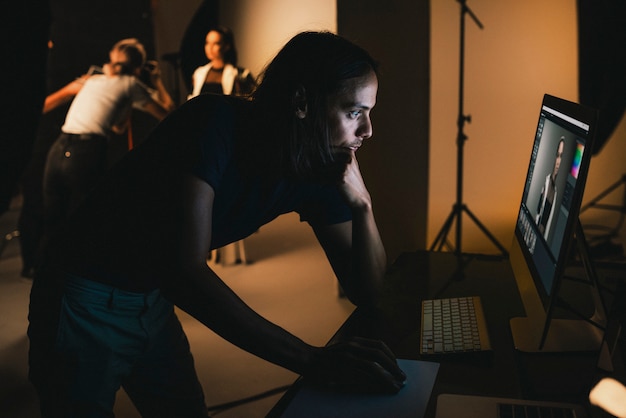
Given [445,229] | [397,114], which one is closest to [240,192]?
[397,114]

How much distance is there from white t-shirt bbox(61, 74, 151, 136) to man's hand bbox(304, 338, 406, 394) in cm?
Result: 302

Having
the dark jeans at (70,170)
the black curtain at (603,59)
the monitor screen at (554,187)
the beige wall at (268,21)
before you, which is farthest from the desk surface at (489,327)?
the dark jeans at (70,170)

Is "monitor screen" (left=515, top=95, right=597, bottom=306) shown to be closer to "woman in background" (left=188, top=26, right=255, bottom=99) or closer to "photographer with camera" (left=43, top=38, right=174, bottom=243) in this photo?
"woman in background" (left=188, top=26, right=255, bottom=99)

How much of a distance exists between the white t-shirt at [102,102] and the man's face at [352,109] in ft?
9.29

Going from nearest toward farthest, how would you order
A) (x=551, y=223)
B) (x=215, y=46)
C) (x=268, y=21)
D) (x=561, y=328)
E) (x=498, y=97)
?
1. (x=551, y=223)
2. (x=561, y=328)
3. (x=498, y=97)
4. (x=268, y=21)
5. (x=215, y=46)

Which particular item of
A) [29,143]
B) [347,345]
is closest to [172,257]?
[347,345]

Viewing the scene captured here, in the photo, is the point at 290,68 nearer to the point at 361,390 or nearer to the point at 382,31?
the point at 361,390

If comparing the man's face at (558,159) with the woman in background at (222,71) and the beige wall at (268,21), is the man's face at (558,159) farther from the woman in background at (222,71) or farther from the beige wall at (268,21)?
the woman in background at (222,71)

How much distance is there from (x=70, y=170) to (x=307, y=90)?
2.85 m

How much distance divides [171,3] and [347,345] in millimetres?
4344

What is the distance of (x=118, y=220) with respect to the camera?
3.68ft

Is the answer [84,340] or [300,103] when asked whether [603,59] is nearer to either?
[300,103]

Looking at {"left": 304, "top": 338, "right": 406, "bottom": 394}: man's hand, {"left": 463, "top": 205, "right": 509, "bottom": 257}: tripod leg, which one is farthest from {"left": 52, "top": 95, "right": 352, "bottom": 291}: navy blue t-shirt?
{"left": 463, "top": 205, "right": 509, "bottom": 257}: tripod leg

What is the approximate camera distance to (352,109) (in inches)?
43.3
